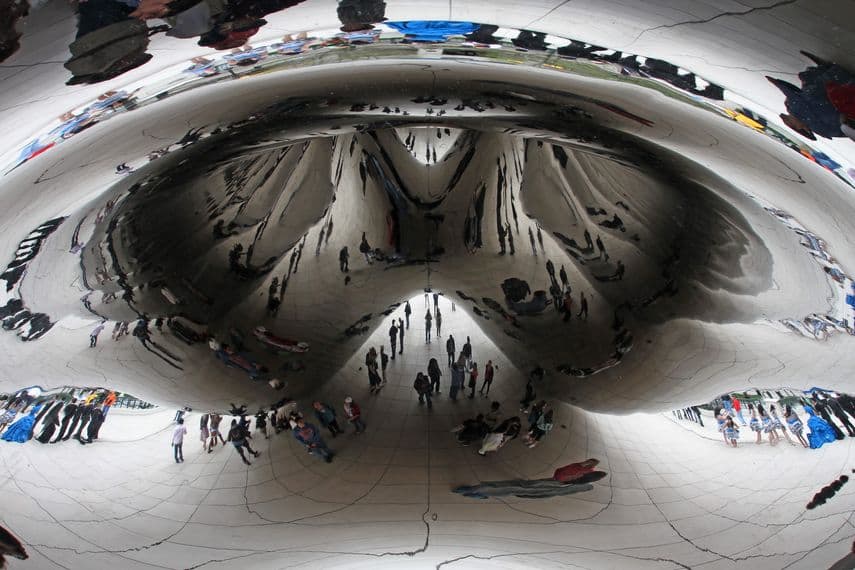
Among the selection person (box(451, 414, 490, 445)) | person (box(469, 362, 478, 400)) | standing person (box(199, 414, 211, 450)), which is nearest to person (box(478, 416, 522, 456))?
person (box(451, 414, 490, 445))

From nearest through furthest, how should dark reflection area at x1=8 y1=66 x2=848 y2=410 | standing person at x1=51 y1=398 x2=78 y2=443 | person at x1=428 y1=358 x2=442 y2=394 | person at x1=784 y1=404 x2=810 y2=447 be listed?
1. dark reflection area at x1=8 y1=66 x2=848 y2=410
2. person at x1=784 y1=404 x2=810 y2=447
3. standing person at x1=51 y1=398 x2=78 y2=443
4. person at x1=428 y1=358 x2=442 y2=394

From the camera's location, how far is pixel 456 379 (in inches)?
74.2

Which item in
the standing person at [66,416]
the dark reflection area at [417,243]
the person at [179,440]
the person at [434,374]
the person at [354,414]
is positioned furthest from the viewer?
the person at [434,374]

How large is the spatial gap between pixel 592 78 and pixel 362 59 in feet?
1.24

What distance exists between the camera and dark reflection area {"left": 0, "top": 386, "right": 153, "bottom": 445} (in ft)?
4.73

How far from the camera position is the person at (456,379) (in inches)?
73.2

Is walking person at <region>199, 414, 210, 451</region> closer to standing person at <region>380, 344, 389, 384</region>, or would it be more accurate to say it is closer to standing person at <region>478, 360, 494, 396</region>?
standing person at <region>380, 344, 389, 384</region>

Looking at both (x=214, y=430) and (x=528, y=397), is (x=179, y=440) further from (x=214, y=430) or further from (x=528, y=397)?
(x=528, y=397)

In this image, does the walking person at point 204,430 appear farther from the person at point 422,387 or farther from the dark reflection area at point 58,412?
the person at point 422,387

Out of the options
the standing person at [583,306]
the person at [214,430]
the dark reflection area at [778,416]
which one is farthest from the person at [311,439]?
the dark reflection area at [778,416]

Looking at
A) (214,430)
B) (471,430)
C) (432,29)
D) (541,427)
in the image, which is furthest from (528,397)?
(432,29)

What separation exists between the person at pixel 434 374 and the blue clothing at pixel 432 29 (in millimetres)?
1181

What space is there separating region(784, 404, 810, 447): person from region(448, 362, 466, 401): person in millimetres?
888

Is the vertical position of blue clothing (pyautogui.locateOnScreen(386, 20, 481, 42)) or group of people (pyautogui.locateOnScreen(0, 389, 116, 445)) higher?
blue clothing (pyautogui.locateOnScreen(386, 20, 481, 42))
